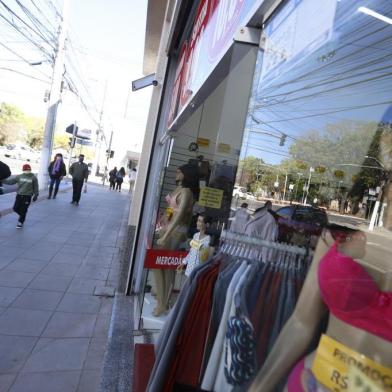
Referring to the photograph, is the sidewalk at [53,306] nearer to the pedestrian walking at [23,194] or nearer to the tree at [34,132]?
the pedestrian walking at [23,194]

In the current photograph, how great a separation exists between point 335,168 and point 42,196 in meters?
14.2

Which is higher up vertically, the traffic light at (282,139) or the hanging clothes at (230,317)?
the traffic light at (282,139)

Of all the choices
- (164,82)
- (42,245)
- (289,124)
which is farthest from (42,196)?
(289,124)

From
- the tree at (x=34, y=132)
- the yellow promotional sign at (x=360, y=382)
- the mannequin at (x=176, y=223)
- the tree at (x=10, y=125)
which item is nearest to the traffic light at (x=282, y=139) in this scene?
the yellow promotional sign at (x=360, y=382)

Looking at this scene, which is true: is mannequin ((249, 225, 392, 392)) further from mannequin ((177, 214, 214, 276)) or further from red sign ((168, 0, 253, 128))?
mannequin ((177, 214, 214, 276))

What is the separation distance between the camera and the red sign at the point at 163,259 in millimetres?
3299

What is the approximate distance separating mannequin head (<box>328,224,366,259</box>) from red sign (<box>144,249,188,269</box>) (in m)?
2.38

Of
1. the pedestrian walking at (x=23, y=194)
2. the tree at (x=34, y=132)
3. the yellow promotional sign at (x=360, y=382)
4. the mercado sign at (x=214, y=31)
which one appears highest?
the tree at (x=34, y=132)

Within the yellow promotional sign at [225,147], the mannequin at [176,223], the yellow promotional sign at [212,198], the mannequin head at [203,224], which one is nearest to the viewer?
the yellow promotional sign at [225,147]

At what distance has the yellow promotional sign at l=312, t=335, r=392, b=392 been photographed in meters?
0.76

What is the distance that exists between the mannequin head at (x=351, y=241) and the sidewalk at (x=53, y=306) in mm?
2770

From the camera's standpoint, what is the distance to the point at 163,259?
3.35 metres

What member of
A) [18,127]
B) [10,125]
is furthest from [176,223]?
[18,127]

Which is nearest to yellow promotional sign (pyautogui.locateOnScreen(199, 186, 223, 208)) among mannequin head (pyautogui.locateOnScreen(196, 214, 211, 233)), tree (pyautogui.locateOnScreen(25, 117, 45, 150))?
mannequin head (pyautogui.locateOnScreen(196, 214, 211, 233))
